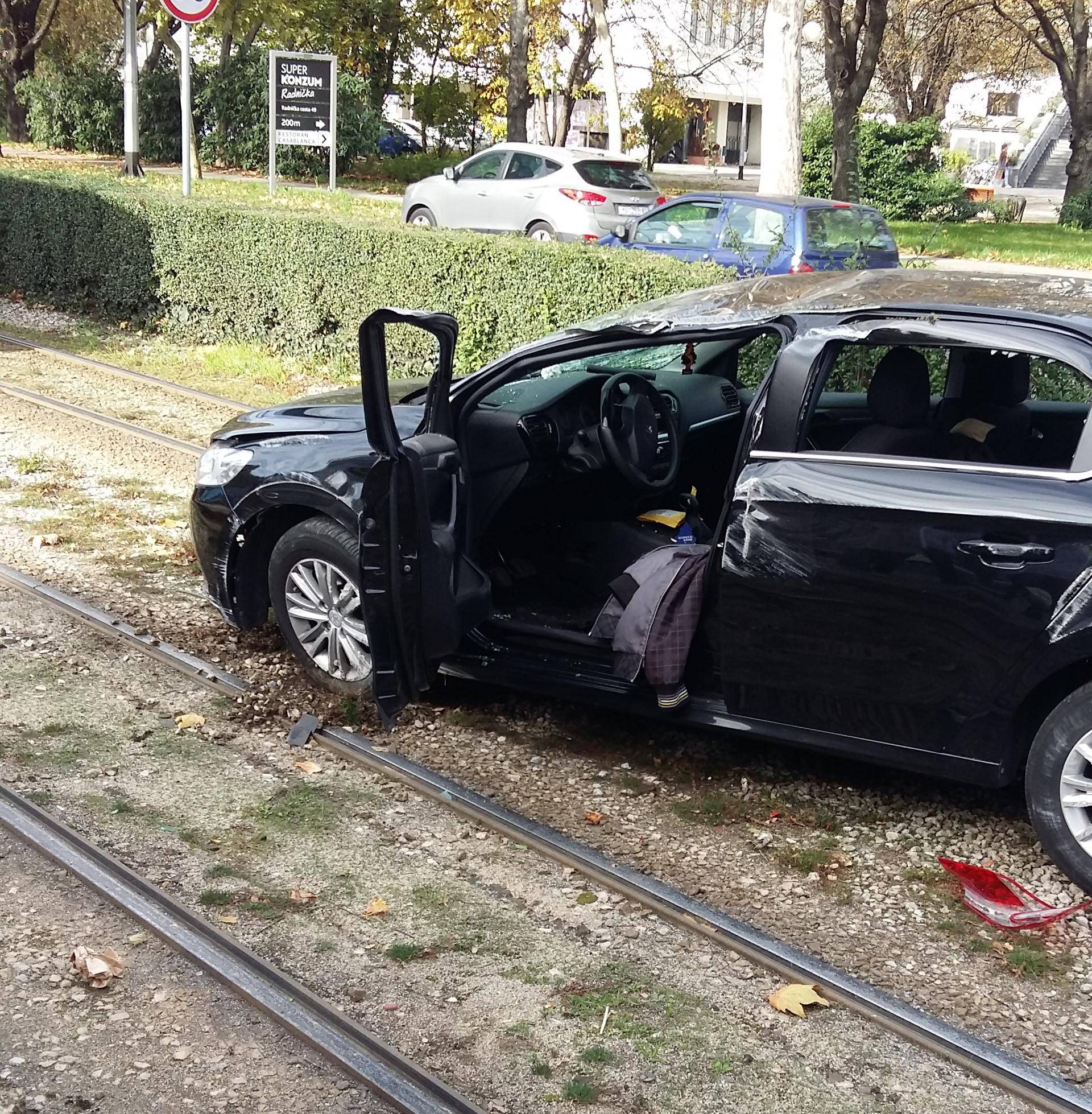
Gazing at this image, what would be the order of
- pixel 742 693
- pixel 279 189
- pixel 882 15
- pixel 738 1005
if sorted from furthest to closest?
pixel 882 15
pixel 279 189
pixel 742 693
pixel 738 1005

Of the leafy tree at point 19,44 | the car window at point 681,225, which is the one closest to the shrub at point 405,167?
the leafy tree at point 19,44

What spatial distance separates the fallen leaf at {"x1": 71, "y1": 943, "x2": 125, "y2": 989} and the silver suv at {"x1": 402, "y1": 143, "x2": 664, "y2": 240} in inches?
656

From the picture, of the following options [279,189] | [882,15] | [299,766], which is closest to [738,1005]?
[299,766]

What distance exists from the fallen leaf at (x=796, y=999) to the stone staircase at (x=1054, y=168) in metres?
64.8

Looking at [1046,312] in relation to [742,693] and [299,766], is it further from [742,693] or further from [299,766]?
[299,766]

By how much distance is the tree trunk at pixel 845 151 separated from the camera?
78.6ft

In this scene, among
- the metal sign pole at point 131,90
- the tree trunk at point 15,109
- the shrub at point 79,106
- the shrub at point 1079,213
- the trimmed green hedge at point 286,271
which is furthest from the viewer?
the tree trunk at point 15,109

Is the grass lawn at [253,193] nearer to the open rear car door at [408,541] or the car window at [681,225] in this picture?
the car window at [681,225]

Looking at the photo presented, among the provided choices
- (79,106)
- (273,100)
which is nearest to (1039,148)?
(79,106)

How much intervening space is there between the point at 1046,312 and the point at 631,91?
175 feet

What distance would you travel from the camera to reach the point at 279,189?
26953 millimetres

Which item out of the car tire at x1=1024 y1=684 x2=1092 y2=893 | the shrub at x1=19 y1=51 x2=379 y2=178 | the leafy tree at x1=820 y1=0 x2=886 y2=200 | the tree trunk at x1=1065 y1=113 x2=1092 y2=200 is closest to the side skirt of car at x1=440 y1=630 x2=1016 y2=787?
the car tire at x1=1024 y1=684 x2=1092 y2=893

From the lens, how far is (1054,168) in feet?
225

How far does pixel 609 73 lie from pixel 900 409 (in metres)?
31.1
